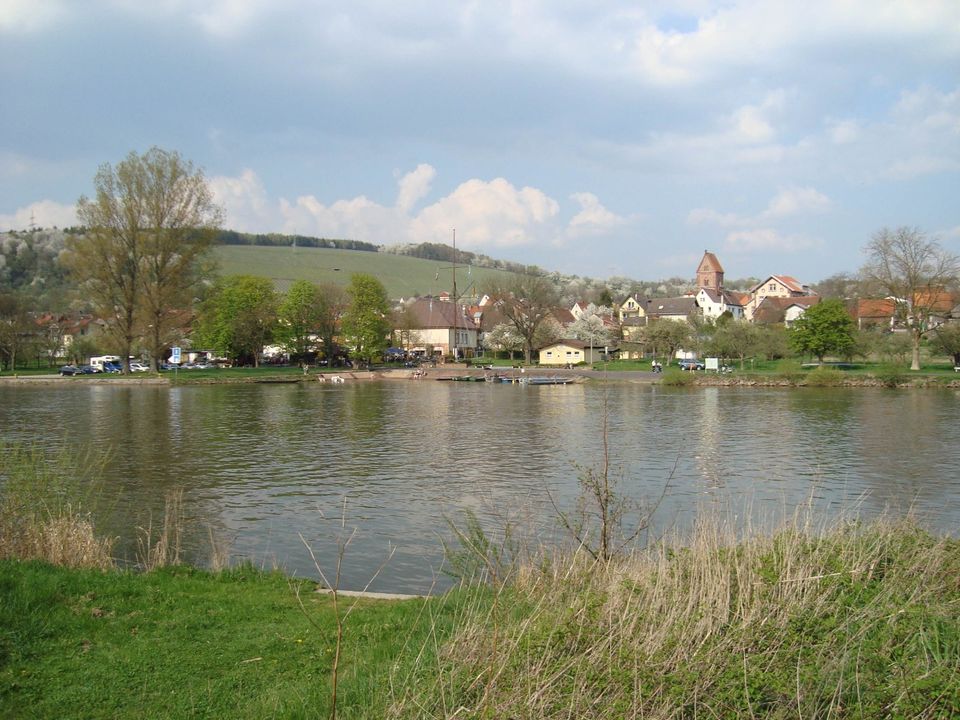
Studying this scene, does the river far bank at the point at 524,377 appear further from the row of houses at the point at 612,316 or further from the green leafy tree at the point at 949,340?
the row of houses at the point at 612,316

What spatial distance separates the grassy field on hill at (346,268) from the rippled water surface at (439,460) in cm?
8774

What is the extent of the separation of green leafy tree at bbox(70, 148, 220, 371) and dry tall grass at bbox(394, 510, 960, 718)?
2585 inches

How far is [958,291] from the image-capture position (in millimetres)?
80438

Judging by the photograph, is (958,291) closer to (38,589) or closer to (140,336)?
(140,336)

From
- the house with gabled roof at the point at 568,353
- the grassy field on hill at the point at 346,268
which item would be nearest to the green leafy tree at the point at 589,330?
the house with gabled roof at the point at 568,353

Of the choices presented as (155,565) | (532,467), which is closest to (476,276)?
(532,467)

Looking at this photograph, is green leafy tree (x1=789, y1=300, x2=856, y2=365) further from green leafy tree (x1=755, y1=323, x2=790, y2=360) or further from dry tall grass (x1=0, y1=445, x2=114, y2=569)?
dry tall grass (x1=0, y1=445, x2=114, y2=569)

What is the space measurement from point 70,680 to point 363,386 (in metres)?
63.2

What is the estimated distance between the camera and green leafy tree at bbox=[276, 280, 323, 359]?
87500 mm

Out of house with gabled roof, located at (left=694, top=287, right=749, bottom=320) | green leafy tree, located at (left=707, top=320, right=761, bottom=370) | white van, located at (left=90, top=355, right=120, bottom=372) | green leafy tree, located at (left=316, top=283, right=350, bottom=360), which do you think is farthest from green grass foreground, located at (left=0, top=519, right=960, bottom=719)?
house with gabled roof, located at (left=694, top=287, right=749, bottom=320)

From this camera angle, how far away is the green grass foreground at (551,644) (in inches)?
206

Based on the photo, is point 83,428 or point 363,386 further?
point 363,386

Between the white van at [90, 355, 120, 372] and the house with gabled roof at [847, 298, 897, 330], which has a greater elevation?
the house with gabled roof at [847, 298, 897, 330]

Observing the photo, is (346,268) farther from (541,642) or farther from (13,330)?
(541,642)
